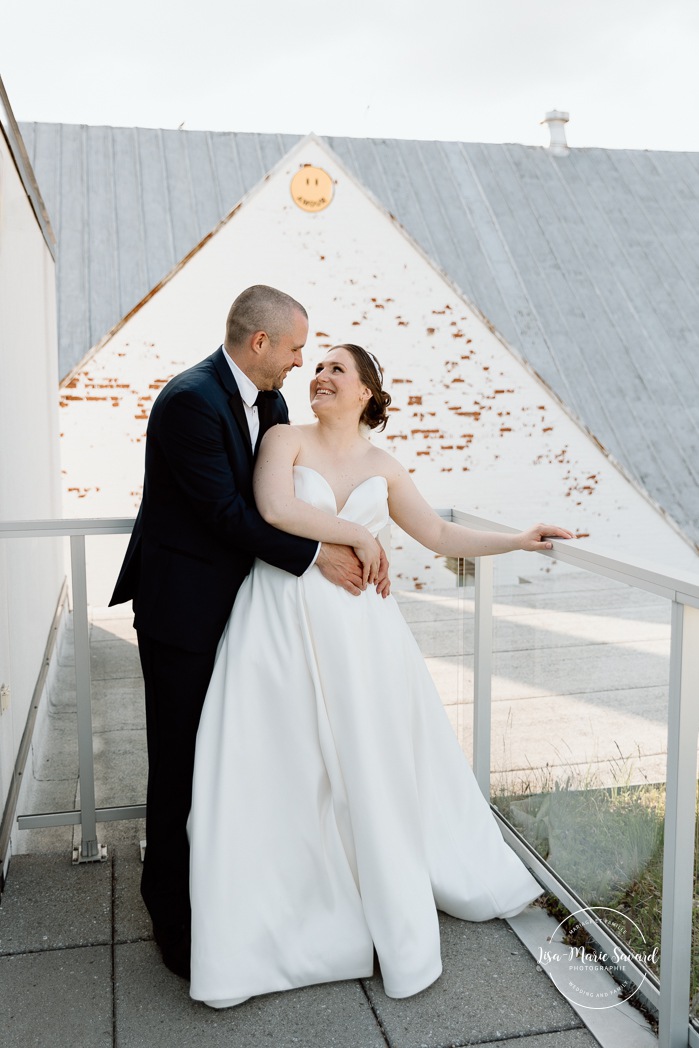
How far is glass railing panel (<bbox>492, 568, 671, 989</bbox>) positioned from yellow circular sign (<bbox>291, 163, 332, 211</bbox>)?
7275mm

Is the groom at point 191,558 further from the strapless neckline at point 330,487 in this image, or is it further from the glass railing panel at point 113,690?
the glass railing panel at point 113,690

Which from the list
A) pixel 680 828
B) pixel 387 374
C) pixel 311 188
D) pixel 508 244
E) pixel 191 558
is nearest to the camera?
pixel 680 828

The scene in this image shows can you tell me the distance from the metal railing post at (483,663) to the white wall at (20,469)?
139 centimetres

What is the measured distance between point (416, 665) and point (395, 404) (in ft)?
23.5

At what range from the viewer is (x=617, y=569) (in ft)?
7.58

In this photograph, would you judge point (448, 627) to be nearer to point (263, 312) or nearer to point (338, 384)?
point (338, 384)

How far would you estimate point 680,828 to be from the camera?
6.70 ft

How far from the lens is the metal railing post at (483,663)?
313 centimetres

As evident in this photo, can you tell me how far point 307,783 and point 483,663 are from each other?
0.95 metres

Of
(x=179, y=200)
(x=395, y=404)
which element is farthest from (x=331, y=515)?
(x=179, y=200)

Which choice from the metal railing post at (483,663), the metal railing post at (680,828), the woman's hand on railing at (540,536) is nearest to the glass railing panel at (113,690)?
the metal railing post at (483,663)

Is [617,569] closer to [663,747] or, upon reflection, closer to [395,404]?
[663,747]

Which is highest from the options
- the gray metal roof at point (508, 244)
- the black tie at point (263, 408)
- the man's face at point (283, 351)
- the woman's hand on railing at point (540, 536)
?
the gray metal roof at point (508, 244)

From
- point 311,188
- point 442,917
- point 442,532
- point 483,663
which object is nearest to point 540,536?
point 442,532
